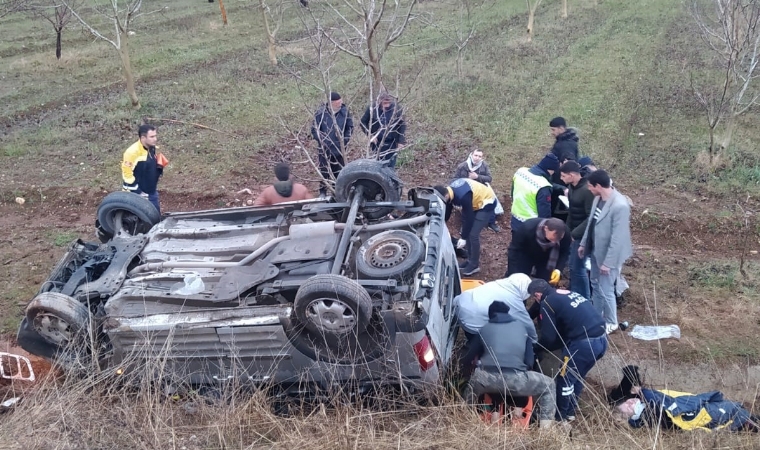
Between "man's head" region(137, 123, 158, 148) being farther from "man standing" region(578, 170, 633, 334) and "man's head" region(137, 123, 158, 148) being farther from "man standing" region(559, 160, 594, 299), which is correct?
"man standing" region(578, 170, 633, 334)

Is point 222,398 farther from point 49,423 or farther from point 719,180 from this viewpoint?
point 719,180

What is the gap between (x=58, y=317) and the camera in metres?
4.17

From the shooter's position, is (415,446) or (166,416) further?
(166,416)

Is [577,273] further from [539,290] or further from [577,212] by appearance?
[539,290]

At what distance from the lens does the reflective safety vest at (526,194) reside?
19.8 feet

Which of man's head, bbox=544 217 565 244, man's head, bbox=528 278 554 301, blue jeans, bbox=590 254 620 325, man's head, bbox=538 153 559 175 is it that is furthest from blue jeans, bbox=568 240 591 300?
man's head, bbox=528 278 554 301

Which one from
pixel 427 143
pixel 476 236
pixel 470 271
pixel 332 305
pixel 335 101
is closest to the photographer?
pixel 332 305

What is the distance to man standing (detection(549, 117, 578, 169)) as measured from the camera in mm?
6656

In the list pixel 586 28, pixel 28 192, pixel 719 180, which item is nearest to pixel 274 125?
pixel 28 192

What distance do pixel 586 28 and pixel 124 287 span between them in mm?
18275

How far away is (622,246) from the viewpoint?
16.9 ft

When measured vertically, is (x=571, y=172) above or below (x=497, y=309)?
above

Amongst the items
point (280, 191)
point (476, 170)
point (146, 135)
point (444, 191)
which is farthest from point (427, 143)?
point (146, 135)

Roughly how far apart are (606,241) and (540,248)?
1.94ft
